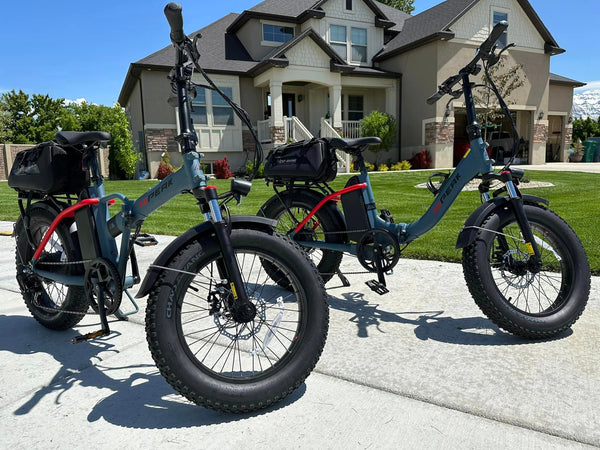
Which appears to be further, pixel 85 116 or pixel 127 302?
pixel 85 116

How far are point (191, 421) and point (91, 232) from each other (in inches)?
47.6

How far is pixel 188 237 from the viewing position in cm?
196

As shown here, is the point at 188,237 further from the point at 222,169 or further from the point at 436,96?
the point at 222,169

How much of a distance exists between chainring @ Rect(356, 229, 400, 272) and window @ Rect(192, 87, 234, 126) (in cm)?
1605

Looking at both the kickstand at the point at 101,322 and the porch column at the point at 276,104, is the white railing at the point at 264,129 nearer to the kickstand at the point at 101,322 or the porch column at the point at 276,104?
the porch column at the point at 276,104

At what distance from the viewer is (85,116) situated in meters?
17.2

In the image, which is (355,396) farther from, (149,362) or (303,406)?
(149,362)

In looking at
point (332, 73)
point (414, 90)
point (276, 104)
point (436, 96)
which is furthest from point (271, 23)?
point (436, 96)

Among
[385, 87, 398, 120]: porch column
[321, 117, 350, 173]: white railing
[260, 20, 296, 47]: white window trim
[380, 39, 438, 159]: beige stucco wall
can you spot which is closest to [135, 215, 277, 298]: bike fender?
[321, 117, 350, 173]: white railing

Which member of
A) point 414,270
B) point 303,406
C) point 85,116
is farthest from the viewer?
point 85,116

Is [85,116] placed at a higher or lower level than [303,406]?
higher

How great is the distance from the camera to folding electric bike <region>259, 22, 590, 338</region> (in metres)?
2.56

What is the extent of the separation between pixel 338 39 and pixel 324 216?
1857cm

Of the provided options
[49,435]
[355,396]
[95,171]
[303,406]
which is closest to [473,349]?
[355,396]
